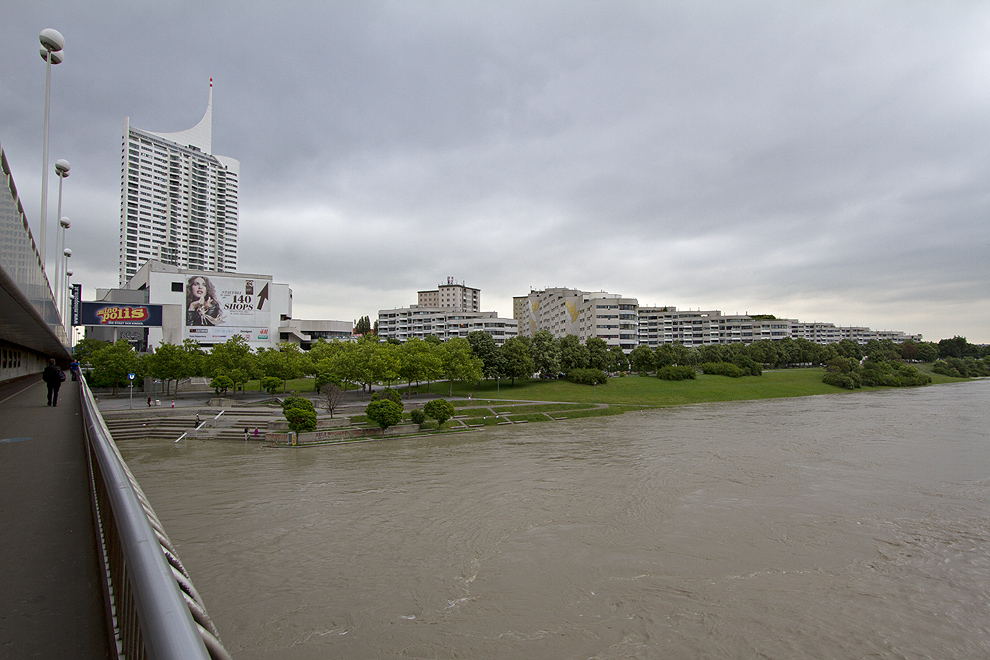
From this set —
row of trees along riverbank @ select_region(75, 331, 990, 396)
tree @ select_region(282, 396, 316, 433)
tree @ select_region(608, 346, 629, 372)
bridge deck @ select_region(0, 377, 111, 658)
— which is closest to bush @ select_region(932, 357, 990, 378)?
row of trees along riverbank @ select_region(75, 331, 990, 396)

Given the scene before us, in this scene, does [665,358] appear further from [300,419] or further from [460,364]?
[300,419]

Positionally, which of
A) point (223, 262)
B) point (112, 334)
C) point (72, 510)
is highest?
point (223, 262)

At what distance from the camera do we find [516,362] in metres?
45.0

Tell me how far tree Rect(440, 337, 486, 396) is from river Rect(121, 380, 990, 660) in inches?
787

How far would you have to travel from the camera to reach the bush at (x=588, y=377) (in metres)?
45.9

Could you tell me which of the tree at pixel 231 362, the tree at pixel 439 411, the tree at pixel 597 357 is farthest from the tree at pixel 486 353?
the tree at pixel 231 362

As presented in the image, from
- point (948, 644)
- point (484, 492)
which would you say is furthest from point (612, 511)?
point (948, 644)

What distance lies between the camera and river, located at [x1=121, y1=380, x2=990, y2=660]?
24.8 ft

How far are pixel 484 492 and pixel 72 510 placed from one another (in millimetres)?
12048

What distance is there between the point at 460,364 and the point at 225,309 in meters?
34.8

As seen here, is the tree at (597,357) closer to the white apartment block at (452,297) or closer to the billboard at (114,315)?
the billboard at (114,315)

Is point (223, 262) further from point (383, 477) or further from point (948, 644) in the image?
point (948, 644)

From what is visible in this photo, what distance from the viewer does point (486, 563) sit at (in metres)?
9.90

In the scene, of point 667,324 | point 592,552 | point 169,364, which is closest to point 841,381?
point 667,324
